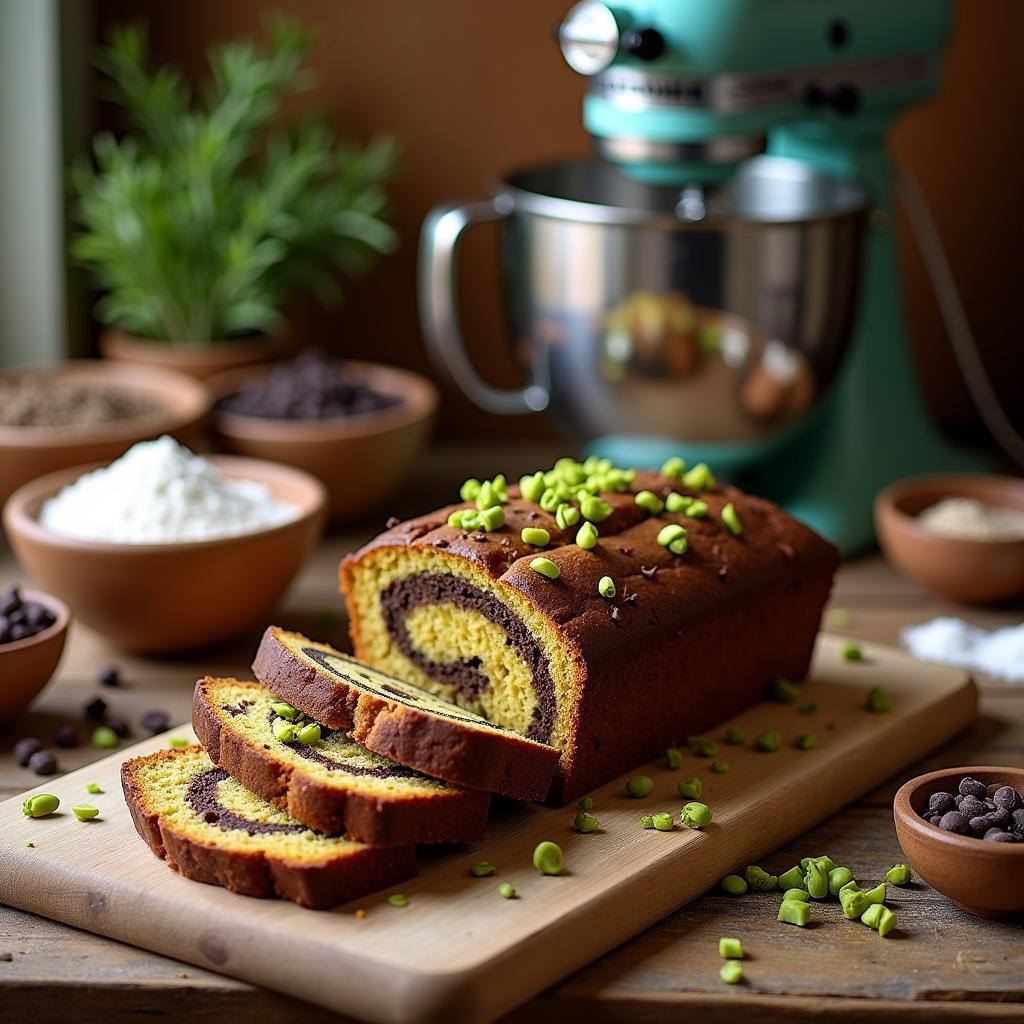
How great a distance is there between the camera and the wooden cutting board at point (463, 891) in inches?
74.1

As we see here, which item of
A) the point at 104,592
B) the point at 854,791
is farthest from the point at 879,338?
the point at 104,592

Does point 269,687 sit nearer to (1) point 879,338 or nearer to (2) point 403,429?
(2) point 403,429

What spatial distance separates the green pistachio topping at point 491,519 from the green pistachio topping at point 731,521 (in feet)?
1.36

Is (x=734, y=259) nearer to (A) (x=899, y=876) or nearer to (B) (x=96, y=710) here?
(A) (x=899, y=876)

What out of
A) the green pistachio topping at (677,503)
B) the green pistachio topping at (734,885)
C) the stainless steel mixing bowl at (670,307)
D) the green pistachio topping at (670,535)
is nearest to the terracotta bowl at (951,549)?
the stainless steel mixing bowl at (670,307)

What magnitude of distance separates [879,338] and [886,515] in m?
0.46

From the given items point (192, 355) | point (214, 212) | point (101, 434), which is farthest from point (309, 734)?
point (214, 212)

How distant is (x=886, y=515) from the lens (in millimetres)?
3221

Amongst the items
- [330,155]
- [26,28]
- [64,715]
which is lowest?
[64,715]

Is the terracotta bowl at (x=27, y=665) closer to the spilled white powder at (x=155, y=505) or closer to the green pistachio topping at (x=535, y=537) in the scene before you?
the spilled white powder at (x=155, y=505)

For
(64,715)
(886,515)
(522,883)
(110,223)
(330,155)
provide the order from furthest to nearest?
1. (330,155)
2. (110,223)
3. (886,515)
4. (64,715)
5. (522,883)

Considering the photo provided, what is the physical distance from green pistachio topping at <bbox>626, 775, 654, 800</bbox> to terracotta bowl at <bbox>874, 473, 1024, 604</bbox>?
3.42ft

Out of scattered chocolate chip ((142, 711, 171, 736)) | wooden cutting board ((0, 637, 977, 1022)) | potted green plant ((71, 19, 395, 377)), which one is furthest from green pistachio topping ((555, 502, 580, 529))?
potted green plant ((71, 19, 395, 377))

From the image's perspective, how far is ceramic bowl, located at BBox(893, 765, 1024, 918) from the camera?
6.67 ft
